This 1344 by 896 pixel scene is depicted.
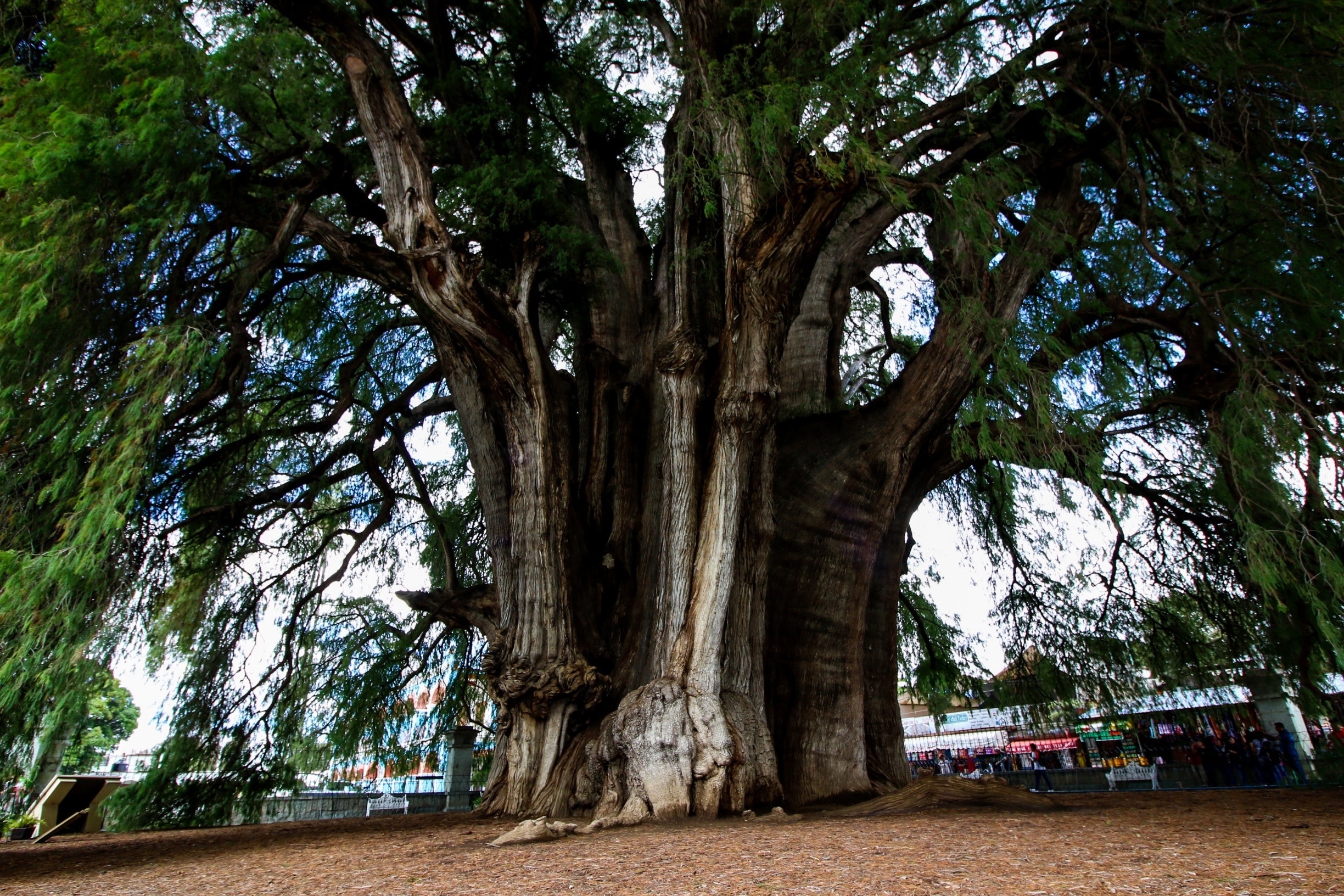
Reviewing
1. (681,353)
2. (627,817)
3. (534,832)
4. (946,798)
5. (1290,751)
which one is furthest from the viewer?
(1290,751)

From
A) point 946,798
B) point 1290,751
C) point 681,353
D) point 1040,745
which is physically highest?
point 681,353

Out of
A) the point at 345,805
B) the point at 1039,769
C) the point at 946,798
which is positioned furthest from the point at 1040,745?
the point at 946,798

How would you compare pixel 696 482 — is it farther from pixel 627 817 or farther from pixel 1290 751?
pixel 1290 751

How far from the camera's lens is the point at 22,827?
709 cm

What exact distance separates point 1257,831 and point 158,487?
6453 millimetres

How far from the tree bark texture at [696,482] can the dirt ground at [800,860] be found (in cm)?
73

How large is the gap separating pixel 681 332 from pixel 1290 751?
8.02 m

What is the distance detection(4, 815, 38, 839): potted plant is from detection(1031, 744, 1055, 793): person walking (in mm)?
11172

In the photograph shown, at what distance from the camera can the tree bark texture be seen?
4703 millimetres

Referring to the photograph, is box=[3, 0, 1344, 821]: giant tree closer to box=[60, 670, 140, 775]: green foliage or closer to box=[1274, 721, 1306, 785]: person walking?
box=[60, 670, 140, 775]: green foliage

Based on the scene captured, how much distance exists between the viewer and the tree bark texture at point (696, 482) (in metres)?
4.70

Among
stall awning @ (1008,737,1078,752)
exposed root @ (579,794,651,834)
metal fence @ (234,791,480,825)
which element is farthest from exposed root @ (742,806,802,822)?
stall awning @ (1008,737,1078,752)

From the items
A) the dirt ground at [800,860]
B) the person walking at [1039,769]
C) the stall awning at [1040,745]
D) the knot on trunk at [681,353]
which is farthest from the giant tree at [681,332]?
the stall awning at [1040,745]

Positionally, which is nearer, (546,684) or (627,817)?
(627,817)
